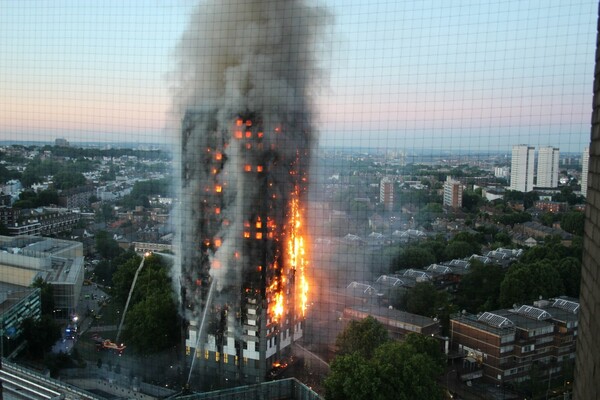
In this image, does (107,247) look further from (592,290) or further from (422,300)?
(592,290)

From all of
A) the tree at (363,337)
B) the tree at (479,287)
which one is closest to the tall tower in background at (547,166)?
the tree at (479,287)

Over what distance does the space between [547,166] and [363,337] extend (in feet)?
10.4

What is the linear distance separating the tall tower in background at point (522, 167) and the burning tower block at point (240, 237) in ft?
6.96

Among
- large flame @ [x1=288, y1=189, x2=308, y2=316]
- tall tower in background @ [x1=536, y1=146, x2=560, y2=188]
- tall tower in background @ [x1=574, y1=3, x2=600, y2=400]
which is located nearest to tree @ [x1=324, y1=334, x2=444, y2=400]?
large flame @ [x1=288, y1=189, x2=308, y2=316]

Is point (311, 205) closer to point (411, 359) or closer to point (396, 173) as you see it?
point (411, 359)

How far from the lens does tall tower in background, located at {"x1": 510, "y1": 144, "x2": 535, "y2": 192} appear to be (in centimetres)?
554

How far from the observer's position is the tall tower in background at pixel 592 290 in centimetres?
89

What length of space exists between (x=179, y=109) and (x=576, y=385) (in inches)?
130

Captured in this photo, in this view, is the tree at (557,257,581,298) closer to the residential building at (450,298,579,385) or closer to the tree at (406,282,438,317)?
the residential building at (450,298,579,385)

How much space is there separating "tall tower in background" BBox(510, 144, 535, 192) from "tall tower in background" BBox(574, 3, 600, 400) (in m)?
3.96

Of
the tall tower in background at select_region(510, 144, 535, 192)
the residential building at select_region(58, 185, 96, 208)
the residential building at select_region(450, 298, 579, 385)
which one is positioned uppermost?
the tall tower in background at select_region(510, 144, 535, 192)

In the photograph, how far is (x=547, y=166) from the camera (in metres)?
6.27

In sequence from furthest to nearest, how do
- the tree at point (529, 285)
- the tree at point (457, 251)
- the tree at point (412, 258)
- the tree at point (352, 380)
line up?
the tree at point (457, 251) → the tree at point (412, 258) → the tree at point (529, 285) → the tree at point (352, 380)

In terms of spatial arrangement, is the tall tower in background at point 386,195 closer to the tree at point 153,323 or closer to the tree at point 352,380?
the tree at point 153,323
